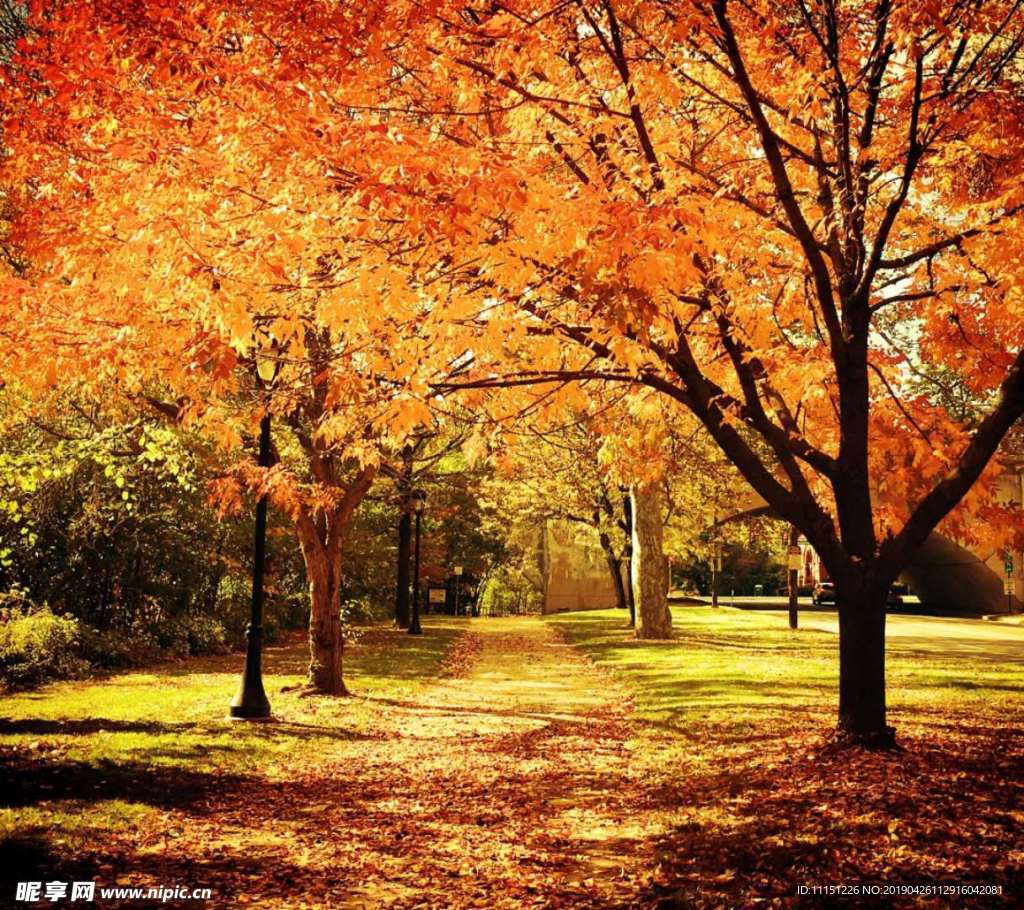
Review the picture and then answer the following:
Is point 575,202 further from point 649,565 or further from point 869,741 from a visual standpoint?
point 649,565

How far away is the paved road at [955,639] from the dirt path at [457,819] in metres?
11.0

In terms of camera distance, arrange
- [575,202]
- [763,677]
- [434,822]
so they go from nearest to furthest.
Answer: [575,202] → [434,822] → [763,677]

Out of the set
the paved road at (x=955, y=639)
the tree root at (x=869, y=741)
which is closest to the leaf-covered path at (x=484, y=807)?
the tree root at (x=869, y=741)

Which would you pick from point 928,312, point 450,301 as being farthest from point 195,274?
point 928,312

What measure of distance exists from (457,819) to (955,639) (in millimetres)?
20920

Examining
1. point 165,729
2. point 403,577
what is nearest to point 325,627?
point 165,729

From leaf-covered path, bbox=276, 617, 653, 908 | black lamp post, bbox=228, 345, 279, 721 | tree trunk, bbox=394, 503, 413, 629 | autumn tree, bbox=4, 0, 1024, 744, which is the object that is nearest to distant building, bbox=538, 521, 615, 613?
tree trunk, bbox=394, 503, 413, 629

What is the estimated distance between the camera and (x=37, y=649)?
14547 mm

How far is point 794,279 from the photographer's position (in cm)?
933

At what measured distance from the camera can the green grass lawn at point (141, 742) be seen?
270 inches

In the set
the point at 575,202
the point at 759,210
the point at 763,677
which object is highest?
the point at 759,210

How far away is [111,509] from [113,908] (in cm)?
1468

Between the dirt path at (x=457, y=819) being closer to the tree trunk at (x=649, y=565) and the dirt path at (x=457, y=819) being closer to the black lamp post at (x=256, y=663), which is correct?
the black lamp post at (x=256, y=663)

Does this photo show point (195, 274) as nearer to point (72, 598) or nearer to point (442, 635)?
point (72, 598)
